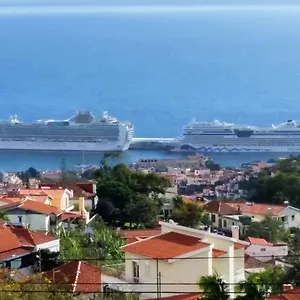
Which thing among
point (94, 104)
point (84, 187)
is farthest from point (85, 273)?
point (94, 104)

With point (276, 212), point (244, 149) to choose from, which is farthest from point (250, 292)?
point (244, 149)

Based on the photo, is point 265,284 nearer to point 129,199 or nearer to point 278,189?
point 129,199

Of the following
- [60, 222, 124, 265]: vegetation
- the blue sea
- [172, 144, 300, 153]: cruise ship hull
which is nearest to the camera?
[60, 222, 124, 265]: vegetation

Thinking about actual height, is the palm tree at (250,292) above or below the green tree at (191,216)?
above

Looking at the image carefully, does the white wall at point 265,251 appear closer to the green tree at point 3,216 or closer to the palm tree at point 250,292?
the green tree at point 3,216

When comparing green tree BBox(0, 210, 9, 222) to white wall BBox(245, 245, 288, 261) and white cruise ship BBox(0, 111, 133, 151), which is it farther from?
white cruise ship BBox(0, 111, 133, 151)

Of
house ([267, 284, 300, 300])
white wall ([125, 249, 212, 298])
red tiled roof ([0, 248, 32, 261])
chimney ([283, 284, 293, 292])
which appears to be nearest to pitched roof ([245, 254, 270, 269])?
white wall ([125, 249, 212, 298])

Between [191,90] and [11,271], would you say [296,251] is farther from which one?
[191,90]

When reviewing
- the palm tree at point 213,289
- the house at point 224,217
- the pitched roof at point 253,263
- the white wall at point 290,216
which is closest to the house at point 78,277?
the palm tree at point 213,289
